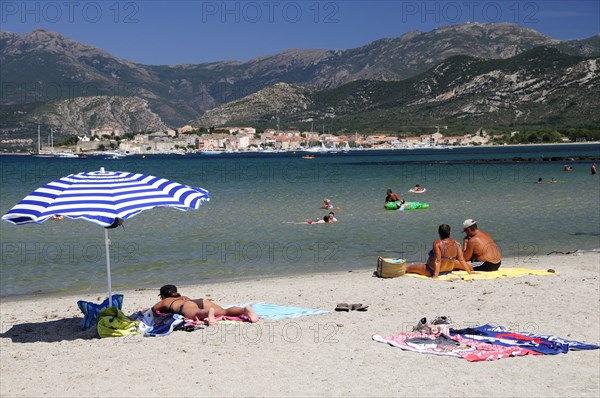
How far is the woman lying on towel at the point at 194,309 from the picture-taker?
10.1m

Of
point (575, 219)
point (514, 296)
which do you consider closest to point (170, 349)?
point (514, 296)

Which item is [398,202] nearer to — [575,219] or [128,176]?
[575,219]

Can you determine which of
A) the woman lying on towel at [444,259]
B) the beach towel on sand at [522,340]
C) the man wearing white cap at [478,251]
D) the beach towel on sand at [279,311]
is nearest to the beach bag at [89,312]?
the beach towel on sand at [279,311]

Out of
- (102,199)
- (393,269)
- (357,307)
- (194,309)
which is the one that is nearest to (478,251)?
(393,269)

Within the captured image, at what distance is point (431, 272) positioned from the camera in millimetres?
13562

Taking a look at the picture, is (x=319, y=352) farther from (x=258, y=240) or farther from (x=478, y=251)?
(x=258, y=240)

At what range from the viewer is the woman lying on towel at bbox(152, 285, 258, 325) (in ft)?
33.2

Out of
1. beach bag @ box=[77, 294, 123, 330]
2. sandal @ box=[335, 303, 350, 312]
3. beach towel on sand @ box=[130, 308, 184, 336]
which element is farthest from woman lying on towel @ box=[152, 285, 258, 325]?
sandal @ box=[335, 303, 350, 312]

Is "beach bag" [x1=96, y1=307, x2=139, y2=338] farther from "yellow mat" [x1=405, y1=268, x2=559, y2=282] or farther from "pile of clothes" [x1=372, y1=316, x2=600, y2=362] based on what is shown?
"yellow mat" [x1=405, y1=268, x2=559, y2=282]

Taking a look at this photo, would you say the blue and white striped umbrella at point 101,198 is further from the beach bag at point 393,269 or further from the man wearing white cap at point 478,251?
the man wearing white cap at point 478,251

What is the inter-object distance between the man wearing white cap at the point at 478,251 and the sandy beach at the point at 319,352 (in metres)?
0.85

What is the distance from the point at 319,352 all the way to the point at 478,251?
6.31 metres

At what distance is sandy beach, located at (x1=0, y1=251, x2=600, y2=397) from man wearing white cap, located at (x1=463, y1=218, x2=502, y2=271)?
0.85 m

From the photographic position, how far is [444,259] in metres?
13.6
